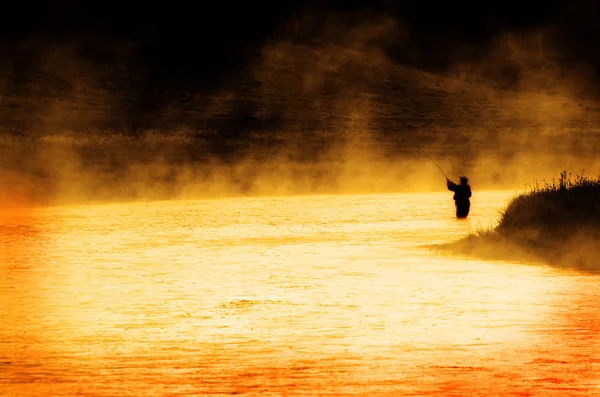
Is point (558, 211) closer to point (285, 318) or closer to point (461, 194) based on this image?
point (461, 194)

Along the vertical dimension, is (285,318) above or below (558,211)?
below

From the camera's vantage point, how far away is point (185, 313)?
12766 mm

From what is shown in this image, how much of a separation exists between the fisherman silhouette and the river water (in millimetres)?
1046

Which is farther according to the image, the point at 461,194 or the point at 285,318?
the point at 461,194

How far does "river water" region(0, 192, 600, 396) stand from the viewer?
922cm

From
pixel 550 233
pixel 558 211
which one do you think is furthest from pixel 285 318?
pixel 558 211

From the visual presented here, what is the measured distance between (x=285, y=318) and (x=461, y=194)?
41.4 ft

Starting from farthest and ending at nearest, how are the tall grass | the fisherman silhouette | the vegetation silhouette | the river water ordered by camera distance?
1. the fisherman silhouette
2. the tall grass
3. the vegetation silhouette
4. the river water

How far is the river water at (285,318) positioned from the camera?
922cm

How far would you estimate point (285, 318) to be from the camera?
1233 centimetres

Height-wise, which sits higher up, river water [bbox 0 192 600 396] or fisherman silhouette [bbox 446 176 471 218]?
fisherman silhouette [bbox 446 176 471 218]

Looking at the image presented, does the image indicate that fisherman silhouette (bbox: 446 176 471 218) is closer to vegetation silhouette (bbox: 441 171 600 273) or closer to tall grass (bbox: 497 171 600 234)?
vegetation silhouette (bbox: 441 171 600 273)

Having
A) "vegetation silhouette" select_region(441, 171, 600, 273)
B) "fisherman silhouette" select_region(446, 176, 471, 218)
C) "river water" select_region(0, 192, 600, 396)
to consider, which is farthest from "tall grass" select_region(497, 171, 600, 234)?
"fisherman silhouette" select_region(446, 176, 471, 218)

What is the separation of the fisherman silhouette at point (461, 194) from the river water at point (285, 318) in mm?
1046
